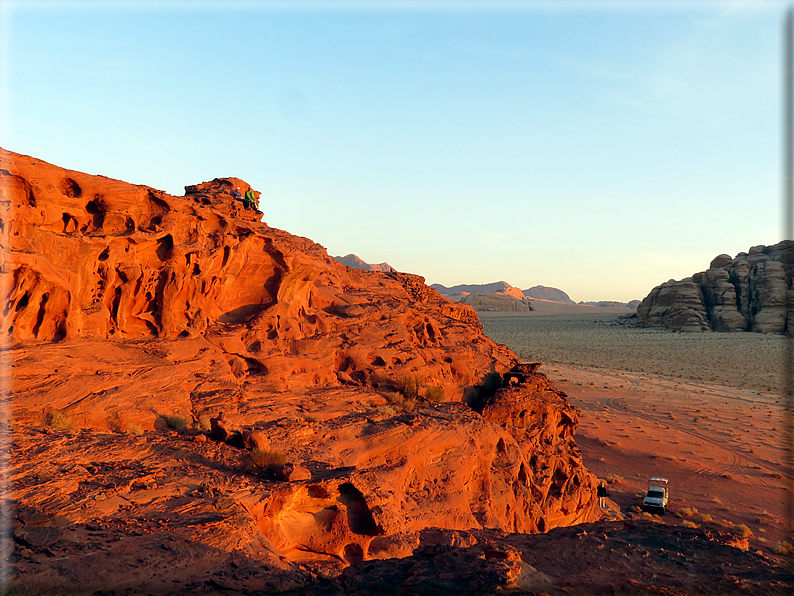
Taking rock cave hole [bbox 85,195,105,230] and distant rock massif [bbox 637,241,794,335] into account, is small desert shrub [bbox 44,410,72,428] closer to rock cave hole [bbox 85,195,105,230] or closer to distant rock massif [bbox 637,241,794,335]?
rock cave hole [bbox 85,195,105,230]

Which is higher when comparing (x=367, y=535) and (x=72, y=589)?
(x=72, y=589)

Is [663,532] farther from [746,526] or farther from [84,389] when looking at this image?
[746,526]

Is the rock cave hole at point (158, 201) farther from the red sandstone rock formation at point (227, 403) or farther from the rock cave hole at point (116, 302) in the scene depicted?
Answer: the rock cave hole at point (116, 302)

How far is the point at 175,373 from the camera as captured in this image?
489 inches

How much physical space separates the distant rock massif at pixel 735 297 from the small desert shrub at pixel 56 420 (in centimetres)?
8850

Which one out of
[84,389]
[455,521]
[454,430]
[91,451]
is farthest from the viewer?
[454,430]

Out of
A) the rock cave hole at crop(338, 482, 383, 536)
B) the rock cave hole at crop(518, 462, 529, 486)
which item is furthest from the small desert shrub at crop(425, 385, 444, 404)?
the rock cave hole at crop(338, 482, 383, 536)

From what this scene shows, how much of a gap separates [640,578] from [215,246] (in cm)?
1302

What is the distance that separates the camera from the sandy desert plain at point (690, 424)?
71.1 feet

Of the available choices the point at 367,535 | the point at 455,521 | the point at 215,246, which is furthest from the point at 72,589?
the point at 215,246

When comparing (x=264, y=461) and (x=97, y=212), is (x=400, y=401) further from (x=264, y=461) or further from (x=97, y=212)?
(x=97, y=212)

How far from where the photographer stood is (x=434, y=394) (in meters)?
16.4

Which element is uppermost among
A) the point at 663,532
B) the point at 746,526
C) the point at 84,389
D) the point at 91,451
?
the point at 84,389

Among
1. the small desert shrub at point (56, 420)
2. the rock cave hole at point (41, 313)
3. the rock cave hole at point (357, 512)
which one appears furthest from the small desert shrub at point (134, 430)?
the rock cave hole at point (357, 512)
